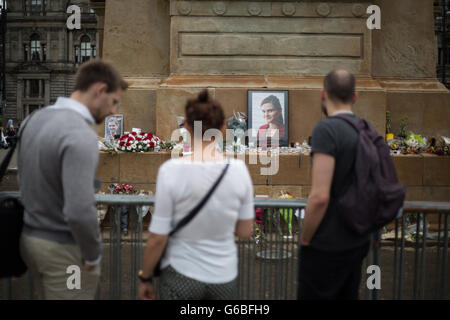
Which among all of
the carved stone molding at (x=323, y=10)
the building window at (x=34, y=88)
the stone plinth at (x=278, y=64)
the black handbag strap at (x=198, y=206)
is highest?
the building window at (x=34, y=88)

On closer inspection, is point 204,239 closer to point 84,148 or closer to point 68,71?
point 84,148

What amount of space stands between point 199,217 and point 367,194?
119 centimetres

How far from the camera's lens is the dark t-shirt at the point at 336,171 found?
3.29 m

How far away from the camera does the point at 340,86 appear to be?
346cm

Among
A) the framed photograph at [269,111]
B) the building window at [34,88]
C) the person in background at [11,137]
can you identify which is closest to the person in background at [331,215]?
the person in background at [11,137]

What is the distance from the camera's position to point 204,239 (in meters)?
3.00

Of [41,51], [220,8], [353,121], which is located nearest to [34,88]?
[41,51]

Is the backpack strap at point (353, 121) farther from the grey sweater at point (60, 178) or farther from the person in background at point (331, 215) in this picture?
the grey sweater at point (60, 178)

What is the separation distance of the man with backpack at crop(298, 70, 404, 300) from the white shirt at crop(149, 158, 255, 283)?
627mm

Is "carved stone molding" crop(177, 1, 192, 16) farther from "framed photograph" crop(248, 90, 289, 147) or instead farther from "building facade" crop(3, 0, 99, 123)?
"building facade" crop(3, 0, 99, 123)

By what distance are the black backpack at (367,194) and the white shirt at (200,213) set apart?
792mm

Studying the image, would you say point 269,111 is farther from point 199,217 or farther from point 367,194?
point 199,217

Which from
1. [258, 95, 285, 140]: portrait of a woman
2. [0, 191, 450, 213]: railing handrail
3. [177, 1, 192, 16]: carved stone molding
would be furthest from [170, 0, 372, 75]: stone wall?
[0, 191, 450, 213]: railing handrail
